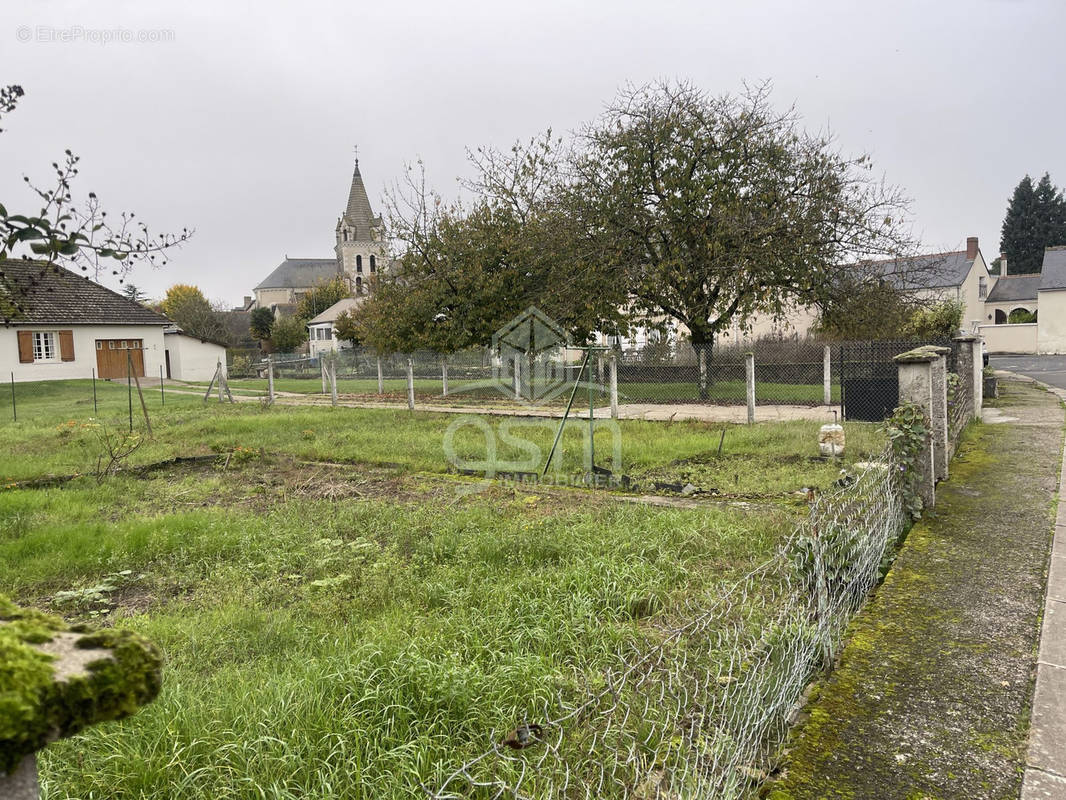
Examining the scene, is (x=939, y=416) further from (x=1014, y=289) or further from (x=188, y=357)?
(x=1014, y=289)

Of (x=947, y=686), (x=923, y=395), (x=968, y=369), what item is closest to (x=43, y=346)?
(x=968, y=369)

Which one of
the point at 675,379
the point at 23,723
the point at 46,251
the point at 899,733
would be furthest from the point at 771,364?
the point at 23,723

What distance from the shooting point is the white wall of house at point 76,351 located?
29.2 metres

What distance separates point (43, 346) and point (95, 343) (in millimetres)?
2083

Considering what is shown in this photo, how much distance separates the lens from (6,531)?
6145mm

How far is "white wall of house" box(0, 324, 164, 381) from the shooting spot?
95.7 ft

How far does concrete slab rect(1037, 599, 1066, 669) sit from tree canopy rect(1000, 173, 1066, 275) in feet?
236

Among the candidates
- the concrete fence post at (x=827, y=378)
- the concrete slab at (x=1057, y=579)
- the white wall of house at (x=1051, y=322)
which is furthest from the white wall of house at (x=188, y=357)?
the white wall of house at (x=1051, y=322)

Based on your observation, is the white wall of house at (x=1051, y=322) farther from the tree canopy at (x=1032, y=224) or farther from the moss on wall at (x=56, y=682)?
the moss on wall at (x=56, y=682)

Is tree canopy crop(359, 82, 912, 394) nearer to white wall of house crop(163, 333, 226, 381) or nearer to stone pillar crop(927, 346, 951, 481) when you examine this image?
stone pillar crop(927, 346, 951, 481)

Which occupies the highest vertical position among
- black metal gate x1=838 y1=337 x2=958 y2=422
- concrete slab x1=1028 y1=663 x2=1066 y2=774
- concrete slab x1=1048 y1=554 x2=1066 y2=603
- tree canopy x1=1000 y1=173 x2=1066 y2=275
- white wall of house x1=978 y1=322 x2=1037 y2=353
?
tree canopy x1=1000 y1=173 x2=1066 y2=275

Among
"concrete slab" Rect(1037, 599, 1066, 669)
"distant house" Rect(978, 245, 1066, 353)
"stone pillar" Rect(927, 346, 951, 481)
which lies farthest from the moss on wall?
"distant house" Rect(978, 245, 1066, 353)

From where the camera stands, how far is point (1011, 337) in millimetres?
43438

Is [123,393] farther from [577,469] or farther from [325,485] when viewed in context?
[577,469]
